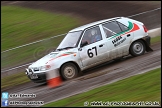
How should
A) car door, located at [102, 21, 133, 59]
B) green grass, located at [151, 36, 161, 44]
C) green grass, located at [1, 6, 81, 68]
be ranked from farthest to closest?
green grass, located at [151, 36, 161, 44]
green grass, located at [1, 6, 81, 68]
car door, located at [102, 21, 133, 59]

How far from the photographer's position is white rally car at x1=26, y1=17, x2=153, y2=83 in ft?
36.1

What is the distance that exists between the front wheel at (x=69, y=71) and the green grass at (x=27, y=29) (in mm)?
4830

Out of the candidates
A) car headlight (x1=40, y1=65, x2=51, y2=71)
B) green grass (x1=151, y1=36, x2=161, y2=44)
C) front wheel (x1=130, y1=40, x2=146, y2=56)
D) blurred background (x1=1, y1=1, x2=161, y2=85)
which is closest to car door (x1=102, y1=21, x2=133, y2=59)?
front wheel (x1=130, y1=40, x2=146, y2=56)

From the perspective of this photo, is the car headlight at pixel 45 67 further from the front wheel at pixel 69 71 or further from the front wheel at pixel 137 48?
the front wheel at pixel 137 48

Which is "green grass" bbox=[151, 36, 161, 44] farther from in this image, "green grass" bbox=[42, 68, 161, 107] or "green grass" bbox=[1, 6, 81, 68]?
"green grass" bbox=[42, 68, 161, 107]

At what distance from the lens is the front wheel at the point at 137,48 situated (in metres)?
12.4

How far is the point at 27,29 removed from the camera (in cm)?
2166

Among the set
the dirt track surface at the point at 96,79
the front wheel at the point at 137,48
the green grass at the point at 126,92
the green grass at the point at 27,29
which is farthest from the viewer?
the green grass at the point at 27,29

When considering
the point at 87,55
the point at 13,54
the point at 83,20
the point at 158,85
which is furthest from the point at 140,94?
the point at 83,20

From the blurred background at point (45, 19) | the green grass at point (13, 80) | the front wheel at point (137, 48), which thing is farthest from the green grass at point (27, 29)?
the front wheel at point (137, 48)

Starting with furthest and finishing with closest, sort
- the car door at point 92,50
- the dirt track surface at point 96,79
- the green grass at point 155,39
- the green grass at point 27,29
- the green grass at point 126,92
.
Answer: the green grass at point 155,39 → the green grass at point 27,29 → the car door at point 92,50 → the dirt track surface at point 96,79 → the green grass at point 126,92

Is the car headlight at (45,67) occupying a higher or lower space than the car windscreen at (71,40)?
lower

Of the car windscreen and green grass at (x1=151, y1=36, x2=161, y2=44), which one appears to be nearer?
the car windscreen

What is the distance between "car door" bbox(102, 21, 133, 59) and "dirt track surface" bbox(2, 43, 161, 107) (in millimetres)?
406
